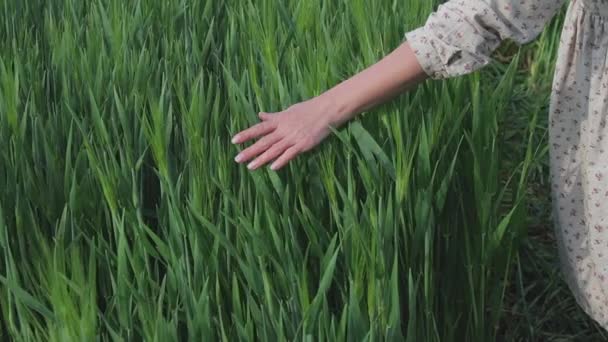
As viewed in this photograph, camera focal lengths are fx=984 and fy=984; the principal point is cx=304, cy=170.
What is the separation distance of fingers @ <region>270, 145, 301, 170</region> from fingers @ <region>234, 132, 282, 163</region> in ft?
0.09

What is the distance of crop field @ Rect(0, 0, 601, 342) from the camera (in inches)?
42.2

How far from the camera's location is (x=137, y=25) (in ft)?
5.98

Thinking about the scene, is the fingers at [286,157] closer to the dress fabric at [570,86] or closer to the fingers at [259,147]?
the fingers at [259,147]

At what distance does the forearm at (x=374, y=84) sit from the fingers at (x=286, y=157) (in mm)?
64

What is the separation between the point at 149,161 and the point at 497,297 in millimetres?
544

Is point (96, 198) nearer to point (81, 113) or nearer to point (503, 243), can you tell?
point (81, 113)

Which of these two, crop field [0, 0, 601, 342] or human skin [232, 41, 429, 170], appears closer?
crop field [0, 0, 601, 342]

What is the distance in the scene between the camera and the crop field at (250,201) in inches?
42.2

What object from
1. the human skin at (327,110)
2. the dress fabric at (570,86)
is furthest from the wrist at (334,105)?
the dress fabric at (570,86)

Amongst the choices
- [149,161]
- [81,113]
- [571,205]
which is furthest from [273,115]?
[571,205]

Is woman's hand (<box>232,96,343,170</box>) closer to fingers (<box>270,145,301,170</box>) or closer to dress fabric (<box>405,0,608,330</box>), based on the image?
fingers (<box>270,145,301,170</box>)

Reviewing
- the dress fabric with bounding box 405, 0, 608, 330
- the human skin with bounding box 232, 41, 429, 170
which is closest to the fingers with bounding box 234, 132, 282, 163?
the human skin with bounding box 232, 41, 429, 170

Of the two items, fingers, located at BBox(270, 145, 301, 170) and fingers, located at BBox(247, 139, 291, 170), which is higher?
fingers, located at BBox(247, 139, 291, 170)

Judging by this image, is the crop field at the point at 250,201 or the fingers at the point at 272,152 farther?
the fingers at the point at 272,152
